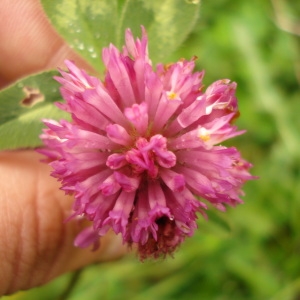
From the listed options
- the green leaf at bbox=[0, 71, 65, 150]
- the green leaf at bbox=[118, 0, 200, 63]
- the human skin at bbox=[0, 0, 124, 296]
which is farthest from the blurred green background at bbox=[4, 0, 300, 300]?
the green leaf at bbox=[0, 71, 65, 150]

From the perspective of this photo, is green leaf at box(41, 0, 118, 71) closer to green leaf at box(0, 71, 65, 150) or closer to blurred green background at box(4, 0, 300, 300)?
green leaf at box(0, 71, 65, 150)

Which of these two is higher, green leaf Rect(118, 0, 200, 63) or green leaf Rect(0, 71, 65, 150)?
green leaf Rect(118, 0, 200, 63)

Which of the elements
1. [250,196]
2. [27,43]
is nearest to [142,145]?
[27,43]

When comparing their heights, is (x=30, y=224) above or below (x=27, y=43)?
below

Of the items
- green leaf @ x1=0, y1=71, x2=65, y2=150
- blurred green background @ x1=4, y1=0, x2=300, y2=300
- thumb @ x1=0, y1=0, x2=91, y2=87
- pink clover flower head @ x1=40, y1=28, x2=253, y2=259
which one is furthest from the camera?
blurred green background @ x1=4, y1=0, x2=300, y2=300

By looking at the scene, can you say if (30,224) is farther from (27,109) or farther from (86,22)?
(86,22)

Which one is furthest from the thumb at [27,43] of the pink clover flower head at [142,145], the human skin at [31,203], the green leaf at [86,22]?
the pink clover flower head at [142,145]

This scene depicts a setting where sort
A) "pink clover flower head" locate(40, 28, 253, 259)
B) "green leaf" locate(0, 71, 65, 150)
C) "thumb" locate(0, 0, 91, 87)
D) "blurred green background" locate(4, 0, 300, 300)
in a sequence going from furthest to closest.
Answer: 1. "blurred green background" locate(4, 0, 300, 300)
2. "thumb" locate(0, 0, 91, 87)
3. "green leaf" locate(0, 71, 65, 150)
4. "pink clover flower head" locate(40, 28, 253, 259)

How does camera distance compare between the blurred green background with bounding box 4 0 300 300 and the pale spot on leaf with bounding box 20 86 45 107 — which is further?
the blurred green background with bounding box 4 0 300 300
